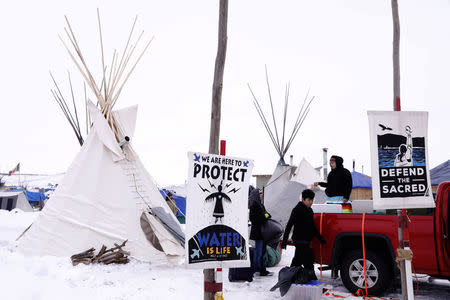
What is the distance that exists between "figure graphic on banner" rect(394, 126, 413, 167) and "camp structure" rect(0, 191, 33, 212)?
99.0 ft

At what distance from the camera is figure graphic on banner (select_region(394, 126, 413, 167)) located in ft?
16.1

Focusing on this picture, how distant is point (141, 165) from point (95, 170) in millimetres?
1137

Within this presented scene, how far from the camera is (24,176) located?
5525 centimetres

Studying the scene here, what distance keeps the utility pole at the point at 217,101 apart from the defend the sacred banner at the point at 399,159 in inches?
75.8

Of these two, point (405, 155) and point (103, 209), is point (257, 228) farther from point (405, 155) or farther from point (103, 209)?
point (405, 155)

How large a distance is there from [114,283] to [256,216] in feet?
9.93

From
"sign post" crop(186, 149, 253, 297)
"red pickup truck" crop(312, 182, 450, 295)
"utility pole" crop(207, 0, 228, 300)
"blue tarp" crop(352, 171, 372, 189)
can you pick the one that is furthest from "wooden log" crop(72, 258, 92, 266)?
"blue tarp" crop(352, 171, 372, 189)

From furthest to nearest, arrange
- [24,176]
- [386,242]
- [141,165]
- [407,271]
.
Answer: [24,176] < [141,165] < [386,242] < [407,271]

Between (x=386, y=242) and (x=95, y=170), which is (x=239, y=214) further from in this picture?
(x=95, y=170)

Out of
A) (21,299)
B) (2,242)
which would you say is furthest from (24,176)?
(21,299)

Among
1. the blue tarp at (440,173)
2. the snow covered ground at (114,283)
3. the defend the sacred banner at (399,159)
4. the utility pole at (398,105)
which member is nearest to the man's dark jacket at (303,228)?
the snow covered ground at (114,283)

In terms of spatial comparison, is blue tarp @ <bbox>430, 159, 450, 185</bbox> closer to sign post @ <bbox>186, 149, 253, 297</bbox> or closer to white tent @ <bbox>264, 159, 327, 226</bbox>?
white tent @ <bbox>264, 159, 327, 226</bbox>

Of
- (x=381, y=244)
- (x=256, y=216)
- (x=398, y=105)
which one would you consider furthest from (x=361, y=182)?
(x=398, y=105)

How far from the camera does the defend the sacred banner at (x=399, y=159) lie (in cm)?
484
